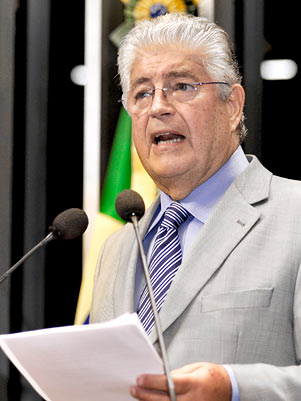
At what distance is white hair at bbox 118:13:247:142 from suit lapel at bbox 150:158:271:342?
30cm

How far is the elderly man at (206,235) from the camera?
5.50 ft

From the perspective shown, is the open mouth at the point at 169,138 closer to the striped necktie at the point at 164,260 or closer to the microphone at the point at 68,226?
the striped necktie at the point at 164,260

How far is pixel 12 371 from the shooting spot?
3189 mm

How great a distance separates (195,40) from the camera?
6.71ft

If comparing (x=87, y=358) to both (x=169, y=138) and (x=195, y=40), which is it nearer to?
(x=169, y=138)

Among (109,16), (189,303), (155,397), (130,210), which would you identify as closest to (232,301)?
(189,303)

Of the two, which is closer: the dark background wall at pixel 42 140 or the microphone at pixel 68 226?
the microphone at pixel 68 226

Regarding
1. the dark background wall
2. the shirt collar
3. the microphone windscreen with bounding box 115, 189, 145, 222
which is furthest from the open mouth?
the dark background wall

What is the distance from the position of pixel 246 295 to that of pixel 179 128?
552 millimetres

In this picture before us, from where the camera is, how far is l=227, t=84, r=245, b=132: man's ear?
7.03 feet

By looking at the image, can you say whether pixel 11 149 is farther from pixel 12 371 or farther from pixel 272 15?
pixel 272 15

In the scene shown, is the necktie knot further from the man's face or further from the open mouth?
the open mouth

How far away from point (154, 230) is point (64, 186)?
1275 mm

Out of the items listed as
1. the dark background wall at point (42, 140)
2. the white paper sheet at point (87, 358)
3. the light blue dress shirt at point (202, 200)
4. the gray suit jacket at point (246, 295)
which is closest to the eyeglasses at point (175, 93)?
the light blue dress shirt at point (202, 200)
